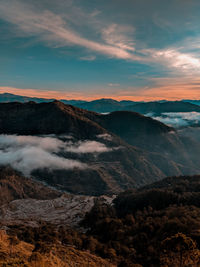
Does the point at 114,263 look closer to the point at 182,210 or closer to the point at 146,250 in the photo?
the point at 146,250

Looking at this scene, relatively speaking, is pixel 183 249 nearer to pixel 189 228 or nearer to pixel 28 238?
pixel 189 228

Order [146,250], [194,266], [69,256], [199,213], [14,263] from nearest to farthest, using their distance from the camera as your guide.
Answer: [14,263], [194,266], [69,256], [146,250], [199,213]

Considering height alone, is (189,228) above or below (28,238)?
above

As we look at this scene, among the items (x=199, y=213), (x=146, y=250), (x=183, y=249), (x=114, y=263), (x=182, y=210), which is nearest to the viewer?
(x=183, y=249)

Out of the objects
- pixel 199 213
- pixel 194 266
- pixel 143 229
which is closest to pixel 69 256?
pixel 194 266

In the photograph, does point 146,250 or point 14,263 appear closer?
point 14,263

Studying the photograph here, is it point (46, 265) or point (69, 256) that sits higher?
point (46, 265)

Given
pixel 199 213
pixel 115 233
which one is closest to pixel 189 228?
pixel 199 213

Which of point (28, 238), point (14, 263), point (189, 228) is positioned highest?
point (14, 263)

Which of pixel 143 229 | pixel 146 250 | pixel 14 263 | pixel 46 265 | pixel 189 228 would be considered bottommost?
pixel 143 229
